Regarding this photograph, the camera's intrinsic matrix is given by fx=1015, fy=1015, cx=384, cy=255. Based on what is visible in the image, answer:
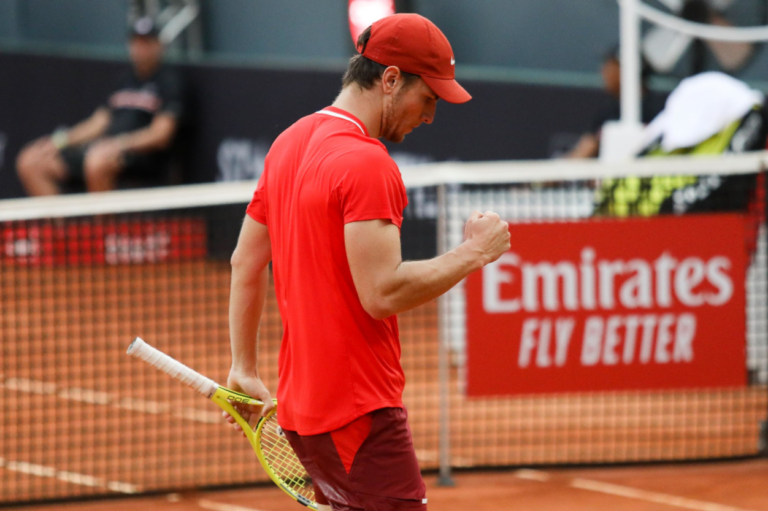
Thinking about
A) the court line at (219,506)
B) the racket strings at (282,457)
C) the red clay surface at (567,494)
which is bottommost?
the court line at (219,506)

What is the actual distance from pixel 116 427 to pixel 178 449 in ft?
2.10

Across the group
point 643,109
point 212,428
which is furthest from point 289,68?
point 212,428

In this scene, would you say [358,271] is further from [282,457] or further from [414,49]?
[282,457]

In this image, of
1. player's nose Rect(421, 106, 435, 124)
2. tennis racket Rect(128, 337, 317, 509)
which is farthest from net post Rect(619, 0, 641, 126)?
player's nose Rect(421, 106, 435, 124)

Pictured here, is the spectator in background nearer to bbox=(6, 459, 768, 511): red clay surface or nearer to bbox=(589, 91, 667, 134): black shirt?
bbox=(589, 91, 667, 134): black shirt

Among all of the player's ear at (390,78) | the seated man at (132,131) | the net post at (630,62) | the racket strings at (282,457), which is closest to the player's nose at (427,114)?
the player's ear at (390,78)

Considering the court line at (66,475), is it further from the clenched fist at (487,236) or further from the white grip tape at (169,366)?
the clenched fist at (487,236)

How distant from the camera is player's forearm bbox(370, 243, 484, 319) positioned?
7.45 feet

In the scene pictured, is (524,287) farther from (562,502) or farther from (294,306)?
(294,306)

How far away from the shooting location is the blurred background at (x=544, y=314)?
4785mm

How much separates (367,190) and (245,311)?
0.68 m

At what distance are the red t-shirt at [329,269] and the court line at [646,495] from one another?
8.29 feet

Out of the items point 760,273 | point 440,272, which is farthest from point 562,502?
point 440,272

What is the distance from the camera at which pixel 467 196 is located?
6.21 m
